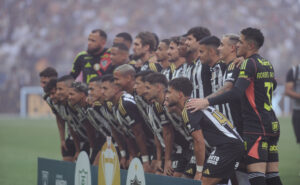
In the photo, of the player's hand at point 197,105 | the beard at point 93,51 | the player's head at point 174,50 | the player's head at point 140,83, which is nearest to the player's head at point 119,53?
the beard at point 93,51

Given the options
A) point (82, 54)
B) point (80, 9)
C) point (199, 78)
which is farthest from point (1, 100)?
point (199, 78)

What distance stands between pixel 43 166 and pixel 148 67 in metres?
1.79

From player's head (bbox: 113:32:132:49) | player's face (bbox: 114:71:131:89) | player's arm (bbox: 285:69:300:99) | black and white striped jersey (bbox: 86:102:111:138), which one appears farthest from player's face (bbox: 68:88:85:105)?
player's arm (bbox: 285:69:300:99)

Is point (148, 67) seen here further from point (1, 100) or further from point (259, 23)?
point (1, 100)

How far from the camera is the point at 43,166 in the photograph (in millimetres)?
5910

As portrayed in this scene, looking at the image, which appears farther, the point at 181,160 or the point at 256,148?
the point at 181,160

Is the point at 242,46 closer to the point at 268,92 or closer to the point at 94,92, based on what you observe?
the point at 268,92

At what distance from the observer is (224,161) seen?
437 cm

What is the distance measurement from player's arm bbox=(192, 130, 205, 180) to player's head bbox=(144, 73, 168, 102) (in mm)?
919

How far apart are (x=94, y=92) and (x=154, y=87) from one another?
1.17 m

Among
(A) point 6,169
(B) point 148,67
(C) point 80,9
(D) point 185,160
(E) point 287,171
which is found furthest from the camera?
(C) point 80,9

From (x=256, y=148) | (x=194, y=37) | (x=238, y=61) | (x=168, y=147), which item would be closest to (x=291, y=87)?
(x=194, y=37)

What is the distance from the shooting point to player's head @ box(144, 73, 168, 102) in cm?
523

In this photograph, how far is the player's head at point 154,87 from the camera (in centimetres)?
523
